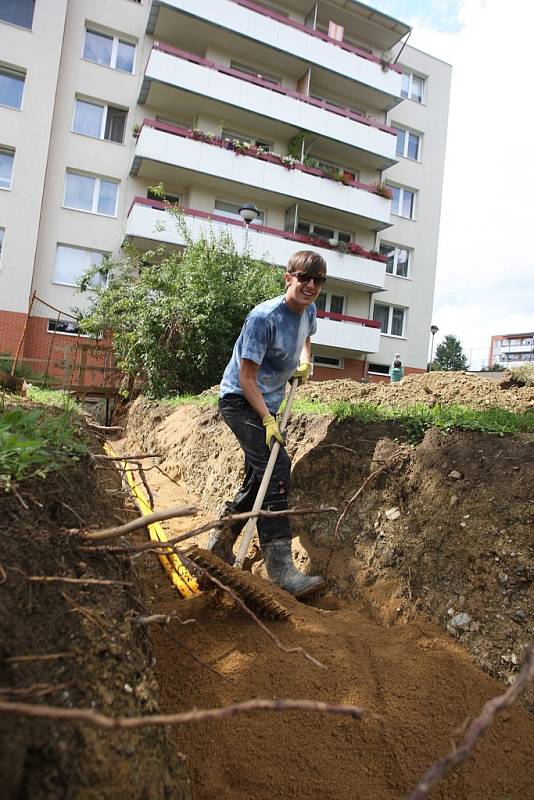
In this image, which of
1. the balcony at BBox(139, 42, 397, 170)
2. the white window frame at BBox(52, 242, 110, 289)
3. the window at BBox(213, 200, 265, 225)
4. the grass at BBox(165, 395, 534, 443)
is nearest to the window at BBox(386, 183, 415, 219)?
the balcony at BBox(139, 42, 397, 170)

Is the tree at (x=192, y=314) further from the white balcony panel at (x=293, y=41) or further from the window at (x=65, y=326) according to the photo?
the white balcony panel at (x=293, y=41)

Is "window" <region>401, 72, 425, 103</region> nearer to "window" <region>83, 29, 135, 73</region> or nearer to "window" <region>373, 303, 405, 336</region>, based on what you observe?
"window" <region>373, 303, 405, 336</region>

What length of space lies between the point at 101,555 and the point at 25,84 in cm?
1856

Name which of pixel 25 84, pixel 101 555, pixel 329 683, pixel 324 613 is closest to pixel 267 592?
pixel 324 613

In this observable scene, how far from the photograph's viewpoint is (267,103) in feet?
56.3

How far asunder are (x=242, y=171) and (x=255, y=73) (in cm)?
495

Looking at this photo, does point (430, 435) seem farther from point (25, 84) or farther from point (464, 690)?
point (25, 84)

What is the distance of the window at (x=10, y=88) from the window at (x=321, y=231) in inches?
408

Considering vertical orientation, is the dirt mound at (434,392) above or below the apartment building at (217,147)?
below

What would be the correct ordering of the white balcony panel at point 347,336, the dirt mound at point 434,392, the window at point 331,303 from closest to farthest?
1. the dirt mound at point 434,392
2. the white balcony panel at point 347,336
3. the window at point 331,303

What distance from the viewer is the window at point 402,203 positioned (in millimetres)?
21247

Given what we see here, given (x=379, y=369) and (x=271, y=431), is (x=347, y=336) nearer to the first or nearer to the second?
(x=379, y=369)

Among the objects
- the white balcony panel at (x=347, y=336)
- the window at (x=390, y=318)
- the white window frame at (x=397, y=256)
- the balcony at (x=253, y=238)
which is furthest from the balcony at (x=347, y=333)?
the white window frame at (x=397, y=256)

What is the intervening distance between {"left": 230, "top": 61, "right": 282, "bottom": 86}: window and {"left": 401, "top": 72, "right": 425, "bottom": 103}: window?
6.23 metres
